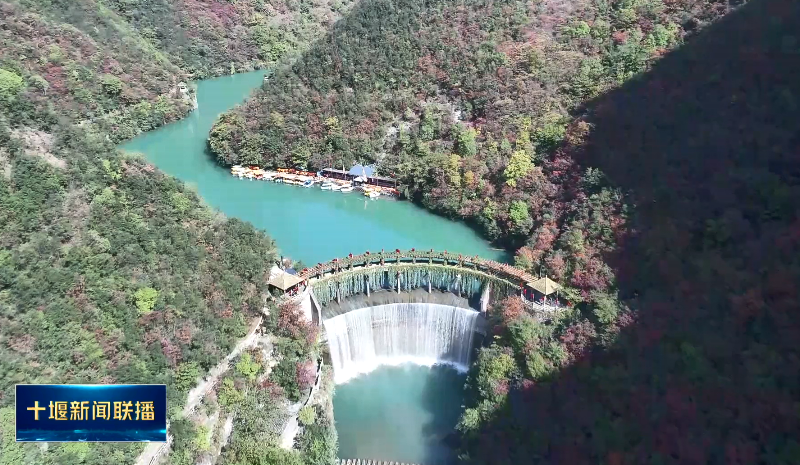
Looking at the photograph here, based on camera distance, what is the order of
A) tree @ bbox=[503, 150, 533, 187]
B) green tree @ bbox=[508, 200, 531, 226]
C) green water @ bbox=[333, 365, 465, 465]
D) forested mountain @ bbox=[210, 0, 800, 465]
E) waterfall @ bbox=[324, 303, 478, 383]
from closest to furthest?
forested mountain @ bbox=[210, 0, 800, 465] < green water @ bbox=[333, 365, 465, 465] < waterfall @ bbox=[324, 303, 478, 383] < green tree @ bbox=[508, 200, 531, 226] < tree @ bbox=[503, 150, 533, 187]

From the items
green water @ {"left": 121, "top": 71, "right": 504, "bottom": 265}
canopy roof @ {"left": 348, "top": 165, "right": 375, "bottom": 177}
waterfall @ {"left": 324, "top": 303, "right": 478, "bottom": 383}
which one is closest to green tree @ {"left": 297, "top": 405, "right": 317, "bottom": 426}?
waterfall @ {"left": 324, "top": 303, "right": 478, "bottom": 383}

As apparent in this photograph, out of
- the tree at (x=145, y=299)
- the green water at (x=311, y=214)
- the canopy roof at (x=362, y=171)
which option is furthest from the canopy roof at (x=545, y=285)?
the canopy roof at (x=362, y=171)

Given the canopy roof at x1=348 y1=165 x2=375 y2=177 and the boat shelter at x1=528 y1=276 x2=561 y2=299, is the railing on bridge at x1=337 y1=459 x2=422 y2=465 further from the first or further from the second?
the canopy roof at x1=348 y1=165 x2=375 y2=177

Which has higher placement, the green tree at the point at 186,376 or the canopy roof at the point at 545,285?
the canopy roof at the point at 545,285

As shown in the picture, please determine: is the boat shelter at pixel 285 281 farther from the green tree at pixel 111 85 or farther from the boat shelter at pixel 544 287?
the green tree at pixel 111 85

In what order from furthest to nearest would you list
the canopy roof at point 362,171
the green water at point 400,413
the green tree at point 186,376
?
1. the canopy roof at point 362,171
2. the green water at point 400,413
3. the green tree at point 186,376

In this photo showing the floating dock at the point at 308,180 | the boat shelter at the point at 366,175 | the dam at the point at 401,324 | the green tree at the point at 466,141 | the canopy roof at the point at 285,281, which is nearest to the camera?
the dam at the point at 401,324
